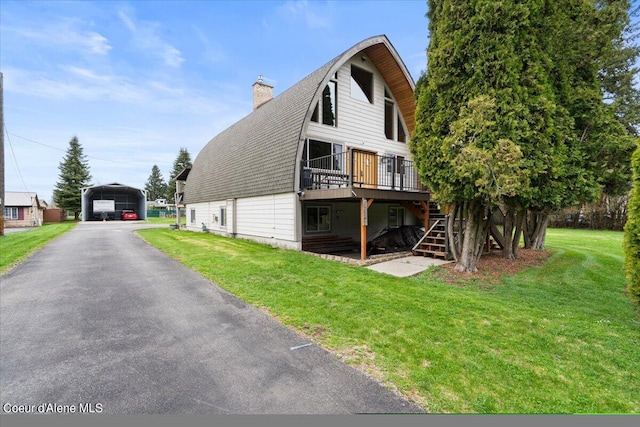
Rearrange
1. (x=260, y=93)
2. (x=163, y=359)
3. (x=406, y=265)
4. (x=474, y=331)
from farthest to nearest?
(x=260, y=93), (x=406, y=265), (x=474, y=331), (x=163, y=359)

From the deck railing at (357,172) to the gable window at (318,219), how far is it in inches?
48.3

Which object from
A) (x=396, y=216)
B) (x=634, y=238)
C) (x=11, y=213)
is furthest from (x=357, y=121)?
(x=11, y=213)

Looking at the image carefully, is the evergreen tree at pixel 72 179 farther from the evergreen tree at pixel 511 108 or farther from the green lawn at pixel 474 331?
the evergreen tree at pixel 511 108

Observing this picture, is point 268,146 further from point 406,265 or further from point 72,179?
point 72,179

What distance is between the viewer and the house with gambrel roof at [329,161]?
10.5 metres

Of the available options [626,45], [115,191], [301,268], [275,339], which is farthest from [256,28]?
[115,191]

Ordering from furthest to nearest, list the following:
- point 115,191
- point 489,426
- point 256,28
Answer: point 115,191 → point 256,28 → point 489,426

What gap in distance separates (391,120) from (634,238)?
479 inches

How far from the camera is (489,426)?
7.63 feet

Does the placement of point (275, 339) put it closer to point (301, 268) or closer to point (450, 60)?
point (301, 268)

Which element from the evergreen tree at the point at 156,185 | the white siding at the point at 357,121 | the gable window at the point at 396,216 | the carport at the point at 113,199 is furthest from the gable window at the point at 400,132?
the evergreen tree at the point at 156,185

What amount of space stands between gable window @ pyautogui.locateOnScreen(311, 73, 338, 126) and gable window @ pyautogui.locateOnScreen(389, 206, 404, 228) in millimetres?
5223

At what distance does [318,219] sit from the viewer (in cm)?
1262

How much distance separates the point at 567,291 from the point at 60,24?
16454 mm
